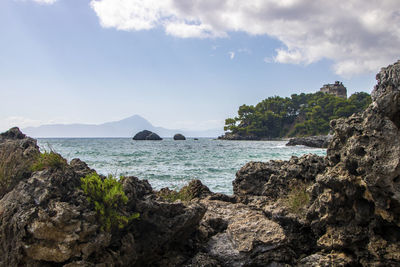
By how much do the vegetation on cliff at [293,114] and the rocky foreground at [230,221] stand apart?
107813mm

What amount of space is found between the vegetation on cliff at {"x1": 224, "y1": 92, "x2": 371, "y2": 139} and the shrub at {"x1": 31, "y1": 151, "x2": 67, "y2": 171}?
10999 centimetres

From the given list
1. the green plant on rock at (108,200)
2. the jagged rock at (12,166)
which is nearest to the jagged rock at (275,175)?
the green plant on rock at (108,200)

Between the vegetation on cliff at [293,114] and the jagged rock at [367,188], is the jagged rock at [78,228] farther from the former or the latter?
the vegetation on cliff at [293,114]

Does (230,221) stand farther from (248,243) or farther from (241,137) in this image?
(241,137)

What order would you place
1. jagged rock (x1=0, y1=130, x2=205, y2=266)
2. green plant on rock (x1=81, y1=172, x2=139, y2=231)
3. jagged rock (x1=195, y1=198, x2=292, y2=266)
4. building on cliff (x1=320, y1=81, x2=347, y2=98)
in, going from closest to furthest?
jagged rock (x1=0, y1=130, x2=205, y2=266) < green plant on rock (x1=81, y1=172, x2=139, y2=231) < jagged rock (x1=195, y1=198, x2=292, y2=266) < building on cliff (x1=320, y1=81, x2=347, y2=98)

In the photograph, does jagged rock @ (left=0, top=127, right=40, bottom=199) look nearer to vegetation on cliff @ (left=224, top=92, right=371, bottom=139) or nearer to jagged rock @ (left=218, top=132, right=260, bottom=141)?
vegetation on cliff @ (left=224, top=92, right=371, bottom=139)

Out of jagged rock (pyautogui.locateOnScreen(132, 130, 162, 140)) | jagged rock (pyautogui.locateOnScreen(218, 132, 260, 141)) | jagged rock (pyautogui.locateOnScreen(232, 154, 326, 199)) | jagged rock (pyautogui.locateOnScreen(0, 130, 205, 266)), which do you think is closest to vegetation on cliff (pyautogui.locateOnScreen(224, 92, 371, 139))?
jagged rock (pyautogui.locateOnScreen(218, 132, 260, 141))

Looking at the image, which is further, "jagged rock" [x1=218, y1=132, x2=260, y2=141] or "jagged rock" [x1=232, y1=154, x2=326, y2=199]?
"jagged rock" [x1=218, y1=132, x2=260, y2=141]

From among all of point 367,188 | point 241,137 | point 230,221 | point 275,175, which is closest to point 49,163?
point 230,221

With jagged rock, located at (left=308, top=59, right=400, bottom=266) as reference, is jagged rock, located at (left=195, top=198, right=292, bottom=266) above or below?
below

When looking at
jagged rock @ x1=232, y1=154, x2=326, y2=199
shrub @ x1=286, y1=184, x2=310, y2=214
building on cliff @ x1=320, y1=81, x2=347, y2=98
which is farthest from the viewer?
building on cliff @ x1=320, y1=81, x2=347, y2=98

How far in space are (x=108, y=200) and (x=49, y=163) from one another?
1343 millimetres

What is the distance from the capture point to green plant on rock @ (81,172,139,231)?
3814 millimetres

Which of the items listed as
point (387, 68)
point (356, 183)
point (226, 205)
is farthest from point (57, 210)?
point (387, 68)
